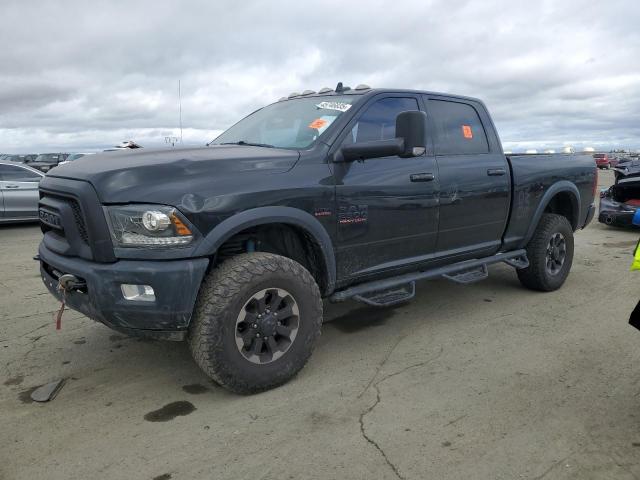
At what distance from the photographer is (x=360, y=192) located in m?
3.69

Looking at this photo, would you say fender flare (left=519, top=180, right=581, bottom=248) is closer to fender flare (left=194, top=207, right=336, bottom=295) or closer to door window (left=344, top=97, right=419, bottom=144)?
door window (left=344, top=97, right=419, bottom=144)

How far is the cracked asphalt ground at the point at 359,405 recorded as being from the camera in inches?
101

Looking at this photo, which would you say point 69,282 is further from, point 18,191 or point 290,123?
point 18,191

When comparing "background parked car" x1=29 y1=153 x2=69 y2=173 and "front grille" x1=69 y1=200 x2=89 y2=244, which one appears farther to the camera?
"background parked car" x1=29 y1=153 x2=69 y2=173

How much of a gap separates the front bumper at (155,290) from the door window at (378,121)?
1557mm

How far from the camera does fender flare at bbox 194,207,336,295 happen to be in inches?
117

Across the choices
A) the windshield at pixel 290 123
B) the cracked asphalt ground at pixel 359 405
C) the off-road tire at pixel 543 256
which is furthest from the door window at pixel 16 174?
the off-road tire at pixel 543 256

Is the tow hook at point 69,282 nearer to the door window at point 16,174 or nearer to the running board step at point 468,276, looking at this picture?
the running board step at point 468,276

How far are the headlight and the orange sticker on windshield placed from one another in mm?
1387

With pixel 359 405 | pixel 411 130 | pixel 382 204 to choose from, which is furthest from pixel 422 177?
pixel 359 405

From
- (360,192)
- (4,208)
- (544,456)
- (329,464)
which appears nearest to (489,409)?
(544,456)

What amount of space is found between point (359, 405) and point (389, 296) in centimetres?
108

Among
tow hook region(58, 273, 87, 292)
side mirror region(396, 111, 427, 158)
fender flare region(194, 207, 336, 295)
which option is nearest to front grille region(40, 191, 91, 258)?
tow hook region(58, 273, 87, 292)

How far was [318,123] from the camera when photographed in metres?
3.86
